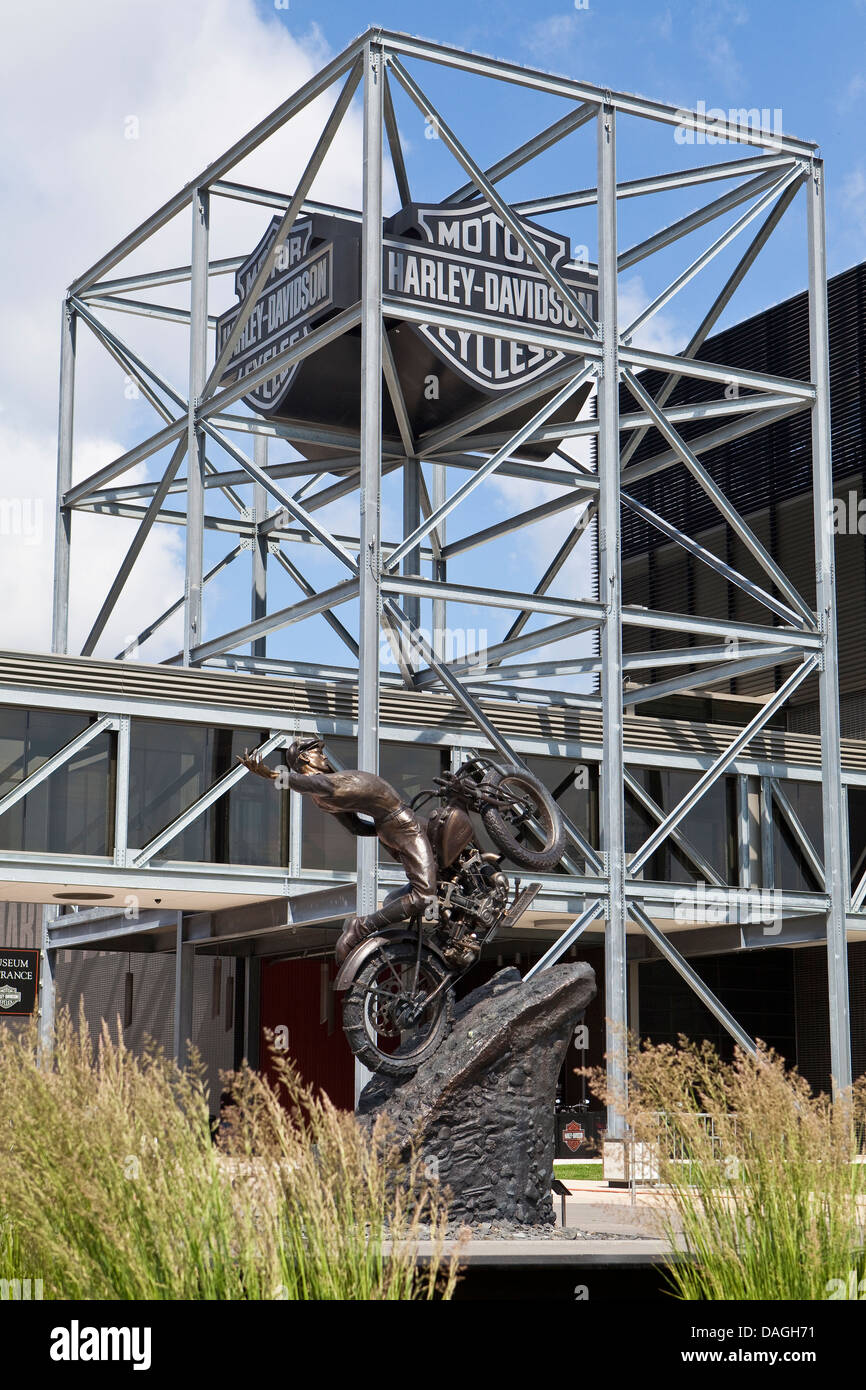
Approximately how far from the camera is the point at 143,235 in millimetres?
31562

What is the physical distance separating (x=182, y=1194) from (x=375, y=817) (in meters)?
8.17

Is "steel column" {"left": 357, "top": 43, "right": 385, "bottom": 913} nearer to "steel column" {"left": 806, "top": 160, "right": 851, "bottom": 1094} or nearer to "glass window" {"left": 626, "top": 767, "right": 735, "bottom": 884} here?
"glass window" {"left": 626, "top": 767, "right": 735, "bottom": 884}

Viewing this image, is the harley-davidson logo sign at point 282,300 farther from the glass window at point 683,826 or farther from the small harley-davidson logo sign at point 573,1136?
the small harley-davidson logo sign at point 573,1136

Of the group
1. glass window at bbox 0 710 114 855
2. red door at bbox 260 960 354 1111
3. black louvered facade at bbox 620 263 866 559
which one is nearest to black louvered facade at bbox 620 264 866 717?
black louvered facade at bbox 620 263 866 559

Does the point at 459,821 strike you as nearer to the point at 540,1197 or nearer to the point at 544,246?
the point at 540,1197

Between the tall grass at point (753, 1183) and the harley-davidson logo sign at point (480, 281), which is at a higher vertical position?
the harley-davidson logo sign at point (480, 281)

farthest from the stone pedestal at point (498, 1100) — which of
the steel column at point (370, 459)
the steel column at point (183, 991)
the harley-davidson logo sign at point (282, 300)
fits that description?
the steel column at point (183, 991)

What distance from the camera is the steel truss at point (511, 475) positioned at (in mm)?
24719

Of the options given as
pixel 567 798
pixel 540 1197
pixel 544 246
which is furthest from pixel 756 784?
pixel 540 1197

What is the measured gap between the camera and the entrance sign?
81.0 feet

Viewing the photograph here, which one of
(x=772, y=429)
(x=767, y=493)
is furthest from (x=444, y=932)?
(x=772, y=429)

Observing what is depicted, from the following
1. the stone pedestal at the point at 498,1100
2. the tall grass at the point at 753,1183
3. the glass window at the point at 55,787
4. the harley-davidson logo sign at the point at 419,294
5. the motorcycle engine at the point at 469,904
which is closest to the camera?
the tall grass at the point at 753,1183

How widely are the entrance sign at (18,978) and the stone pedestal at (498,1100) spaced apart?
11.9 metres

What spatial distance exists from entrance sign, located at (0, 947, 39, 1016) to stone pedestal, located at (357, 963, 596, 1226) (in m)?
11.9
